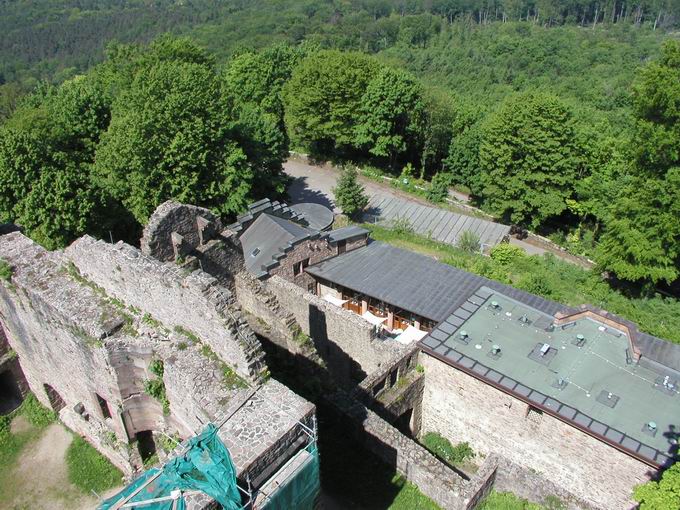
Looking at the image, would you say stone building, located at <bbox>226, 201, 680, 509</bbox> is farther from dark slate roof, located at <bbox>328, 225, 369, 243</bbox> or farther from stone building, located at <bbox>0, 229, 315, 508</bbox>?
stone building, located at <bbox>0, 229, 315, 508</bbox>

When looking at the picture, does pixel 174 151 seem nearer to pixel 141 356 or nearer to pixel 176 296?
pixel 176 296

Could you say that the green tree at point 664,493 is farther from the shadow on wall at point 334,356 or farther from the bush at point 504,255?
the bush at point 504,255

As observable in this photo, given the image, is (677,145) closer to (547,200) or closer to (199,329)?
(547,200)

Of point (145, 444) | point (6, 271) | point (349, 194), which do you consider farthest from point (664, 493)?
point (349, 194)

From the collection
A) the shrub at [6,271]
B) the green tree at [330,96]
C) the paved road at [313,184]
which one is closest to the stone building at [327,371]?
the shrub at [6,271]

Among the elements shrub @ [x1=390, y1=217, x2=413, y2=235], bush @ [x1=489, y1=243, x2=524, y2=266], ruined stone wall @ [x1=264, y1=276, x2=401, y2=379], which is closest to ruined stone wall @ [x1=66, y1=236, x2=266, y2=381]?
ruined stone wall @ [x1=264, y1=276, x2=401, y2=379]

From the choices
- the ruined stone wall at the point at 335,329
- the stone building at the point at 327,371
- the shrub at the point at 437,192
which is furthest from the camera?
the shrub at the point at 437,192
